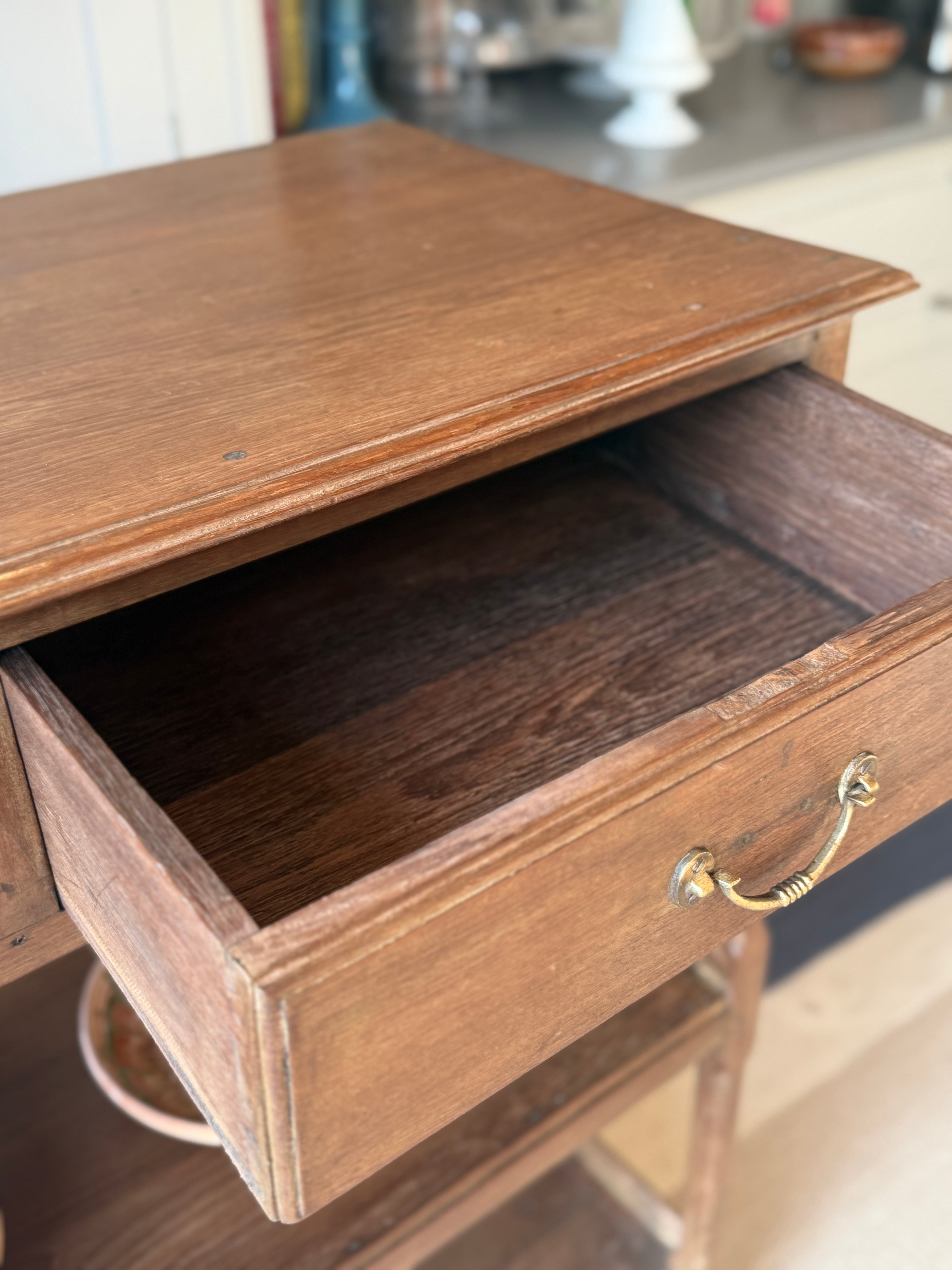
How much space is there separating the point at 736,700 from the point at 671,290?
0.23 metres

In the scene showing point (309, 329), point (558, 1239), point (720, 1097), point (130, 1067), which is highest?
point (309, 329)

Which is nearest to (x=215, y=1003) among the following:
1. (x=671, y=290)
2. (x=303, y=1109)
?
(x=303, y=1109)

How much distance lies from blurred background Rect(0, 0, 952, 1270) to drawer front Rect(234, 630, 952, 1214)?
674 mm

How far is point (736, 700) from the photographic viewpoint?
0.41 meters

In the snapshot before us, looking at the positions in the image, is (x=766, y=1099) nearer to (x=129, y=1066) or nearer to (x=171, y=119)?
(x=129, y=1066)

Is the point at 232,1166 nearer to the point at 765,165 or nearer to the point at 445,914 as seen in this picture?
the point at 445,914

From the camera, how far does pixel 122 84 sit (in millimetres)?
972

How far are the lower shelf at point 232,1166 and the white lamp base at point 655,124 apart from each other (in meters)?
0.86

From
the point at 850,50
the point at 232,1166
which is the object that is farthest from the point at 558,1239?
the point at 850,50

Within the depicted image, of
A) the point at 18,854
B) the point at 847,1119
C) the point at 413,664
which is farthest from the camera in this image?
the point at 847,1119

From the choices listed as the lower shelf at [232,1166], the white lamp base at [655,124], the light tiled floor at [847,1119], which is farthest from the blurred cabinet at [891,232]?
the lower shelf at [232,1166]

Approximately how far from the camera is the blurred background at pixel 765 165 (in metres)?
0.98

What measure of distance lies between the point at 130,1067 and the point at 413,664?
0.37 metres

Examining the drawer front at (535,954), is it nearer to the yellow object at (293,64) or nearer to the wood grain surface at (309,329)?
the wood grain surface at (309,329)
